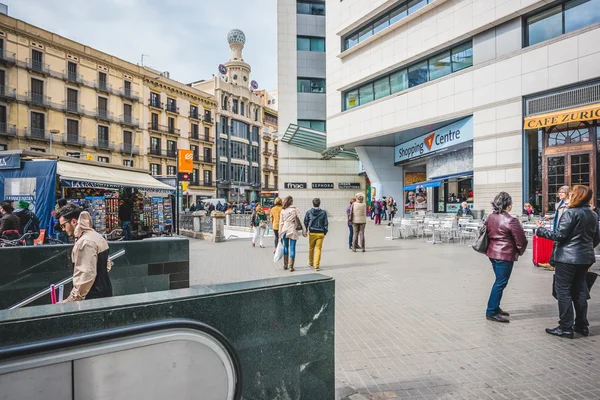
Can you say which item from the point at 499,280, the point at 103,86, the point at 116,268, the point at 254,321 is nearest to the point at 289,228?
the point at 116,268

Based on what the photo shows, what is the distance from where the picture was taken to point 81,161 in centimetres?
1254

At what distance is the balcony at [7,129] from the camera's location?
33344 millimetres

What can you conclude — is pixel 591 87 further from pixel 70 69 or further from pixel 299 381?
pixel 70 69

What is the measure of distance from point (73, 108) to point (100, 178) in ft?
110

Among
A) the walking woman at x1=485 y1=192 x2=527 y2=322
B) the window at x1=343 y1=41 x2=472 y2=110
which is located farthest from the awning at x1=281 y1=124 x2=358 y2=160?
the walking woman at x1=485 y1=192 x2=527 y2=322

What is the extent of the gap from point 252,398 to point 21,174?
36.5 ft

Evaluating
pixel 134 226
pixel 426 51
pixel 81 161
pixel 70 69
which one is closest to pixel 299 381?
pixel 81 161

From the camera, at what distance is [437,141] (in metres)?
20.3

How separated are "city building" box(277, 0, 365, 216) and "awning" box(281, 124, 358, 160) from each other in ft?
0.29

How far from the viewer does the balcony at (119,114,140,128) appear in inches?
1725

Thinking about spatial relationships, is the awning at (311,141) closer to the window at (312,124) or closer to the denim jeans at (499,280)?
the window at (312,124)

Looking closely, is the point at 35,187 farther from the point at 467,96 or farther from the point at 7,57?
the point at 7,57

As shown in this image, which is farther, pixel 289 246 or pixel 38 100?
pixel 38 100

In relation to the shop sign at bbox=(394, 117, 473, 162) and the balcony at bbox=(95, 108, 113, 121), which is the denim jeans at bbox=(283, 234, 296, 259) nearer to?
the shop sign at bbox=(394, 117, 473, 162)
